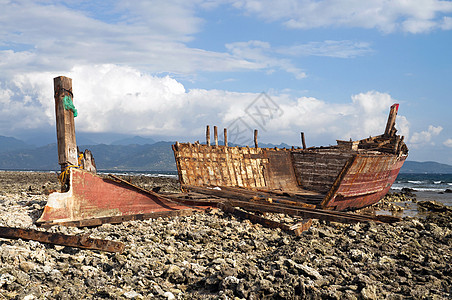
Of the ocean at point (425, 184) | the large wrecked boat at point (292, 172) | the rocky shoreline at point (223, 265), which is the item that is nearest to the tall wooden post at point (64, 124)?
the rocky shoreline at point (223, 265)

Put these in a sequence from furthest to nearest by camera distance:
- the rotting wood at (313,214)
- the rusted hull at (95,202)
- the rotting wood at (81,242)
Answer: the rotting wood at (313,214), the rusted hull at (95,202), the rotting wood at (81,242)

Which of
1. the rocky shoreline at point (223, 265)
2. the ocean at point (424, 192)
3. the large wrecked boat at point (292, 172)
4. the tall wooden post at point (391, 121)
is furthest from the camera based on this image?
the tall wooden post at point (391, 121)

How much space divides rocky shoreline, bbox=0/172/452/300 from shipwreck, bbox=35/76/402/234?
2.35ft

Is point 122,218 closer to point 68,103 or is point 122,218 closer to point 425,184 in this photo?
point 68,103

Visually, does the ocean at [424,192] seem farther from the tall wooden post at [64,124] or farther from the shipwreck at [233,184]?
the tall wooden post at [64,124]

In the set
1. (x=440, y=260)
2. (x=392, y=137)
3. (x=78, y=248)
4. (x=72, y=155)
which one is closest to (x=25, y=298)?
(x=78, y=248)

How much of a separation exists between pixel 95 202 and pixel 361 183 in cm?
1016

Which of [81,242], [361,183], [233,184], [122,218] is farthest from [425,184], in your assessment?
[81,242]

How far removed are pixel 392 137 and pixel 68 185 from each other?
62.3 feet

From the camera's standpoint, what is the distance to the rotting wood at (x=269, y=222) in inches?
325

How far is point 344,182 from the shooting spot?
1256 cm

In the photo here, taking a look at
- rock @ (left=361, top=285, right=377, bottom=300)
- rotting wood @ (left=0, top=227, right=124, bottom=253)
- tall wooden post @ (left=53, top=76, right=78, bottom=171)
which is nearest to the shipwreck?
tall wooden post @ (left=53, top=76, right=78, bottom=171)

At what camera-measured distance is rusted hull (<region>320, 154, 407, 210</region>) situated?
39.9 ft

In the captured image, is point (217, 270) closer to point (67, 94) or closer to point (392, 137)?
point (67, 94)
